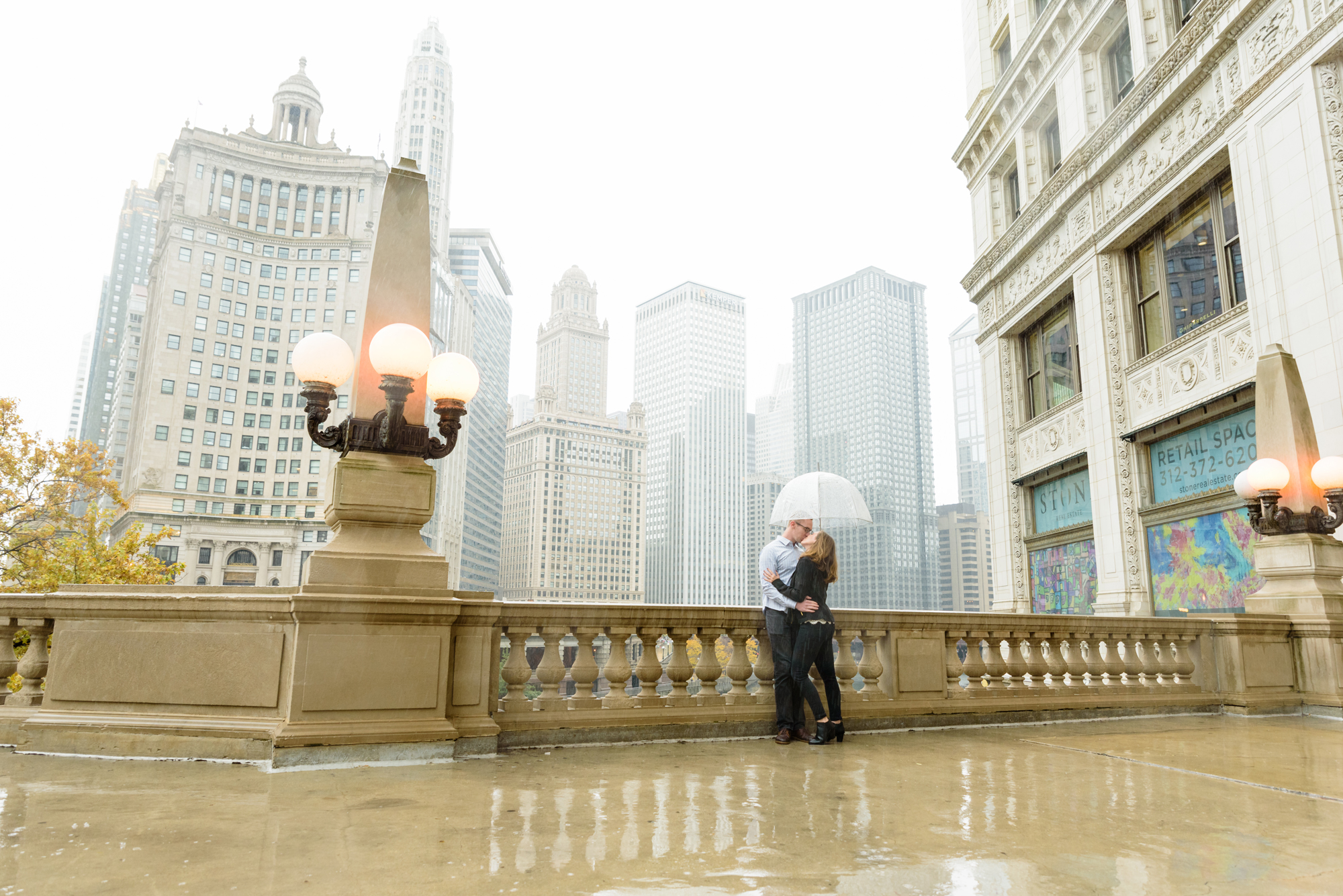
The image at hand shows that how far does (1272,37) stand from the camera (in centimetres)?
1217

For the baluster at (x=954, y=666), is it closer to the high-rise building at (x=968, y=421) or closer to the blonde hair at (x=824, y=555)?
the blonde hair at (x=824, y=555)

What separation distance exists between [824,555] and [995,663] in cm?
277

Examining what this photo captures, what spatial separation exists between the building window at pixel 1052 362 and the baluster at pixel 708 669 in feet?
49.3

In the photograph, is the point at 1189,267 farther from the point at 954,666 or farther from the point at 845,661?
the point at 845,661

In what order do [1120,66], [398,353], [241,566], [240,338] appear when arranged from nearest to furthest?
[398,353]
[1120,66]
[241,566]
[240,338]

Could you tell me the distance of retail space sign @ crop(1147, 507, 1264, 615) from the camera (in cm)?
1292

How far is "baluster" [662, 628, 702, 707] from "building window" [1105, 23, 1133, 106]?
54.6ft

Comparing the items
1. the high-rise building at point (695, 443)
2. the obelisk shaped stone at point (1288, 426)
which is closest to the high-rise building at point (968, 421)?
the high-rise building at point (695, 443)

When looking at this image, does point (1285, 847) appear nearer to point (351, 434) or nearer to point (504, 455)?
point (351, 434)

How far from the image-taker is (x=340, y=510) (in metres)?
5.51

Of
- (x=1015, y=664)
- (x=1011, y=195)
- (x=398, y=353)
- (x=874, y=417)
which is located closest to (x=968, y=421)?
(x=874, y=417)

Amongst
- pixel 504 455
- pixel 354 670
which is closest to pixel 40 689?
pixel 354 670

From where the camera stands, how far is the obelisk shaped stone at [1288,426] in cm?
966

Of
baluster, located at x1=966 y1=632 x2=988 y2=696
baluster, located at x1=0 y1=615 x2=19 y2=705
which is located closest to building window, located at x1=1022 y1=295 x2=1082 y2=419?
baluster, located at x1=966 y1=632 x2=988 y2=696
